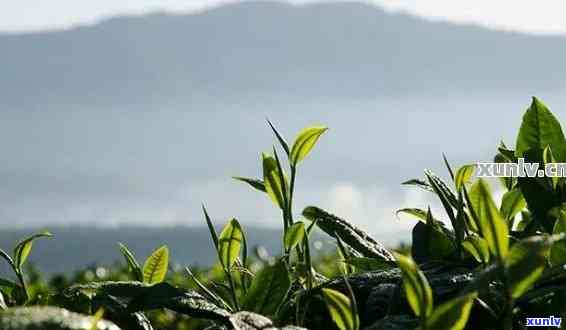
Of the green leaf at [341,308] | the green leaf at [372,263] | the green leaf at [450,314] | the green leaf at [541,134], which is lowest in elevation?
the green leaf at [372,263]

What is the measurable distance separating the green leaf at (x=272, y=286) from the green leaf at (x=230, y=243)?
10 cm

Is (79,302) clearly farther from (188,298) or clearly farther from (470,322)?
(470,322)

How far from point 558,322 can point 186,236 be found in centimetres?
2002

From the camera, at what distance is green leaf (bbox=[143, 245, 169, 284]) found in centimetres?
123

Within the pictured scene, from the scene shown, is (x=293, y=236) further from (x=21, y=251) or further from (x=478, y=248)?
(x=21, y=251)

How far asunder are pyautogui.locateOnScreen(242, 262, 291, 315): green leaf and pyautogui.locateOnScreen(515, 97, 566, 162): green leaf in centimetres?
43

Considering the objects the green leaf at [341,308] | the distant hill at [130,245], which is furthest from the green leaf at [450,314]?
the distant hill at [130,245]

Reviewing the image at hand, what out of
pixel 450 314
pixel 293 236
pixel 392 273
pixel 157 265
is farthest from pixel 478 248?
pixel 157 265

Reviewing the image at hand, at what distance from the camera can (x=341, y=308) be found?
87 centimetres

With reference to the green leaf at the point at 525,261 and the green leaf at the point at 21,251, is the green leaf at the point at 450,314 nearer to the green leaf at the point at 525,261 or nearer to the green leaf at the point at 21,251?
the green leaf at the point at 525,261

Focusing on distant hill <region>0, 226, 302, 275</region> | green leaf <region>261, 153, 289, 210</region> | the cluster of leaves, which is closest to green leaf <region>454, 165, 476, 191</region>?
the cluster of leaves

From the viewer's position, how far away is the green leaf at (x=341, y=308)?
34.0 inches

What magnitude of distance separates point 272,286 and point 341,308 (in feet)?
0.68

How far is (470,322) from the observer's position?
1056 millimetres
